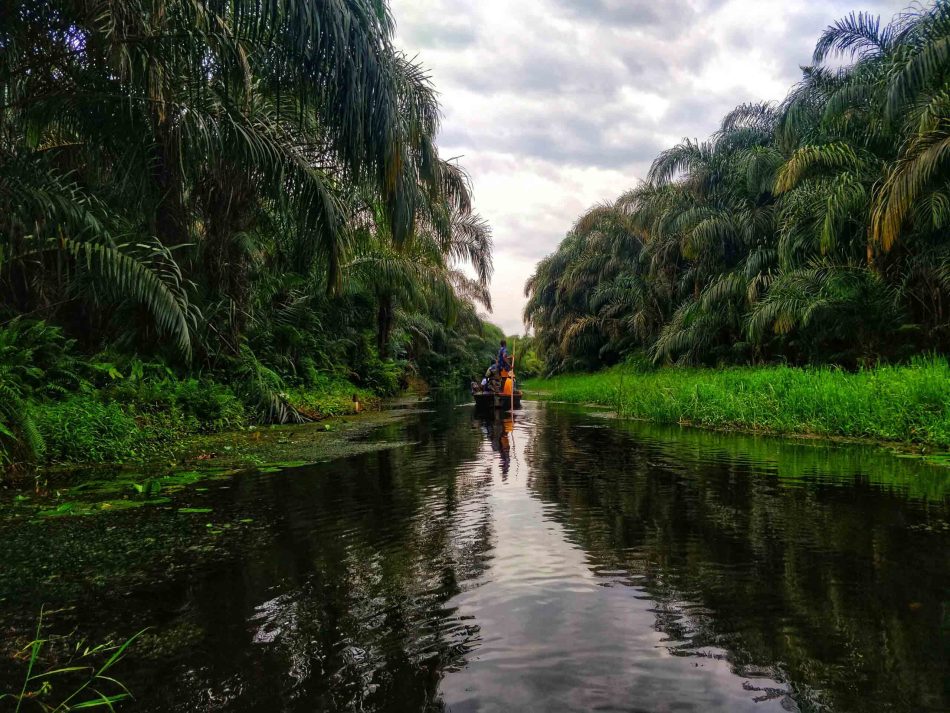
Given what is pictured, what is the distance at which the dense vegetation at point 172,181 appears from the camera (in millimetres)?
5832

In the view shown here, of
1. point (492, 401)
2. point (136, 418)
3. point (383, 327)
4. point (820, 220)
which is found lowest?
point (492, 401)

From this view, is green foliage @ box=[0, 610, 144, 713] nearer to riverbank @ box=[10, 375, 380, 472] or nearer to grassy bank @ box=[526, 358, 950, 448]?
riverbank @ box=[10, 375, 380, 472]

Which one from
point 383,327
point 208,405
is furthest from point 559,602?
point 383,327

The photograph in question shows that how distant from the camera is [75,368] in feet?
27.0

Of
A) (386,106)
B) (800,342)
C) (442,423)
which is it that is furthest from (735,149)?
(386,106)

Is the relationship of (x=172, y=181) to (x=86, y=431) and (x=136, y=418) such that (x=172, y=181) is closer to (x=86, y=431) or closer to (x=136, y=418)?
(x=136, y=418)

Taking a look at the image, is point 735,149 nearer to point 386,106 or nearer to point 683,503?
point 386,106

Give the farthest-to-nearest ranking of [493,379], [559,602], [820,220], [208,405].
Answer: [493,379] < [820,220] < [208,405] < [559,602]

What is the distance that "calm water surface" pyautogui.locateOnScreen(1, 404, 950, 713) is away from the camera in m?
2.00

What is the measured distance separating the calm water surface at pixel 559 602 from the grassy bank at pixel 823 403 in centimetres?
231

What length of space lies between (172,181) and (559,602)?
9.04 m

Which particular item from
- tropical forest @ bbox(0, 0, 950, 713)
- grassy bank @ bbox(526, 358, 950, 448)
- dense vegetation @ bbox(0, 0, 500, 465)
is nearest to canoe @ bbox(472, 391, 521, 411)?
tropical forest @ bbox(0, 0, 950, 713)

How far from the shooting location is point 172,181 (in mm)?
9117

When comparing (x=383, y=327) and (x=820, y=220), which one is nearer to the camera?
(x=820, y=220)
